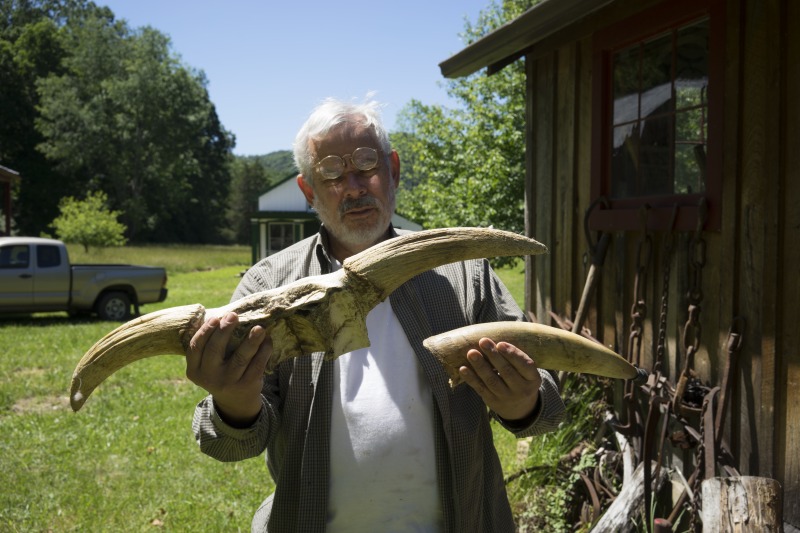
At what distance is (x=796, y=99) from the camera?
293 centimetres

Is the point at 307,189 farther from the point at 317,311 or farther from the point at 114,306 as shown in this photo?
the point at 114,306

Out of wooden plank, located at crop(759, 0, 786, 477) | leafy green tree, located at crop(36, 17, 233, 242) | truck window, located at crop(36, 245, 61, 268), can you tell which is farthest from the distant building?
leafy green tree, located at crop(36, 17, 233, 242)

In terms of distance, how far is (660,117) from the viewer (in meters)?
4.08

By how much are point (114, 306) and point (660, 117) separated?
12.9 m

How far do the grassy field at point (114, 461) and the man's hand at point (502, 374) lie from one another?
3.37m

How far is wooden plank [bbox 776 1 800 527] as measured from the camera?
2934mm

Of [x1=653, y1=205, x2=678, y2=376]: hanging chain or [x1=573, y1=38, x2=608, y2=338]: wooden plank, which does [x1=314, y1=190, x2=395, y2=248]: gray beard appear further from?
A: [x1=573, y1=38, x2=608, y2=338]: wooden plank

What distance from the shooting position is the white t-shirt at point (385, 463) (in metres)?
2.13

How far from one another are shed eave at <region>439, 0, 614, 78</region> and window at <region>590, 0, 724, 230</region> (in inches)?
16.1

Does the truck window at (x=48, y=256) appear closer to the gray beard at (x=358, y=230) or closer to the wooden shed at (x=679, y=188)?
the wooden shed at (x=679, y=188)

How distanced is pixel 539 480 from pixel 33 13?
75247 mm

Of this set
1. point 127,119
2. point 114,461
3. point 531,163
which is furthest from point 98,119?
point 531,163

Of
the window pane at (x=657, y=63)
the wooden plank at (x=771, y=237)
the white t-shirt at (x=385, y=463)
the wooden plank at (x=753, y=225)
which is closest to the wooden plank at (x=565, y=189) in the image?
the window pane at (x=657, y=63)

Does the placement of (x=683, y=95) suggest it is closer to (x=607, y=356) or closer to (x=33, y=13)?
(x=607, y=356)
